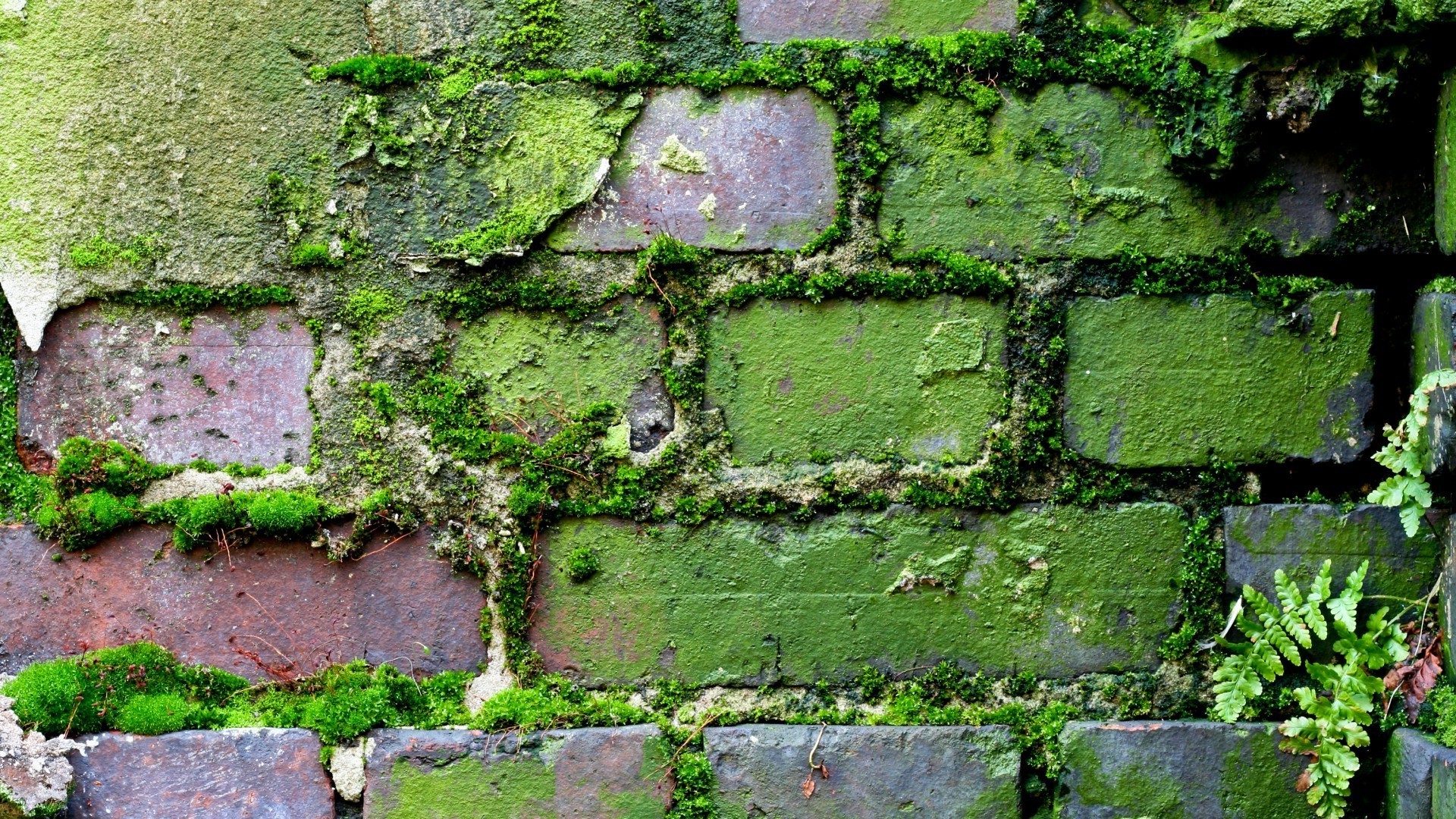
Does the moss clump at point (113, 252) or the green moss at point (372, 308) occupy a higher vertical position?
the moss clump at point (113, 252)

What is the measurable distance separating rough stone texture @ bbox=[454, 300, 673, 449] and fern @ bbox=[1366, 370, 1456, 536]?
121cm

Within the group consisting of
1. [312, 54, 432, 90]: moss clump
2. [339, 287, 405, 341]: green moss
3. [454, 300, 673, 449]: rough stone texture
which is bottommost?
[454, 300, 673, 449]: rough stone texture

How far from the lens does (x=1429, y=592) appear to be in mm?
1704

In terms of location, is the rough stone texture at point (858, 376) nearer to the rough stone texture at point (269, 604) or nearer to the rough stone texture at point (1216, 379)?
the rough stone texture at point (1216, 379)

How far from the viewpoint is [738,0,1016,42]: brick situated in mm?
1786

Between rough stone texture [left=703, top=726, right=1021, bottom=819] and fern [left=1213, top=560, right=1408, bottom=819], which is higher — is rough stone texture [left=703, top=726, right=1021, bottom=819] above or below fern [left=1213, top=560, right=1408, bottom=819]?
below

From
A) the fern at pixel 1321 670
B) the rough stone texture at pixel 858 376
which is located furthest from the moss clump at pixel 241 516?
the fern at pixel 1321 670

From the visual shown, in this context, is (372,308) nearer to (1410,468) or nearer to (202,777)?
(202,777)

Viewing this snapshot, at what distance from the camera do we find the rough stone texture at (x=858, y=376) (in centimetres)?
178

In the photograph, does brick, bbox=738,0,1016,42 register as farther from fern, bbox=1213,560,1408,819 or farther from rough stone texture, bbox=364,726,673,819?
rough stone texture, bbox=364,726,673,819

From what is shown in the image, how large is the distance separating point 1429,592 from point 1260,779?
1.43ft

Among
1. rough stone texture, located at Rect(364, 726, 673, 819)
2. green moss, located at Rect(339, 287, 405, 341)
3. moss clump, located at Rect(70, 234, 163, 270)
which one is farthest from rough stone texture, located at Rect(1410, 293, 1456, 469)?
moss clump, located at Rect(70, 234, 163, 270)

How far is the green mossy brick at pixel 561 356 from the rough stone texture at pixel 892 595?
10.3 inches

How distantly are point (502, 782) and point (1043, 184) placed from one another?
1.41 m
